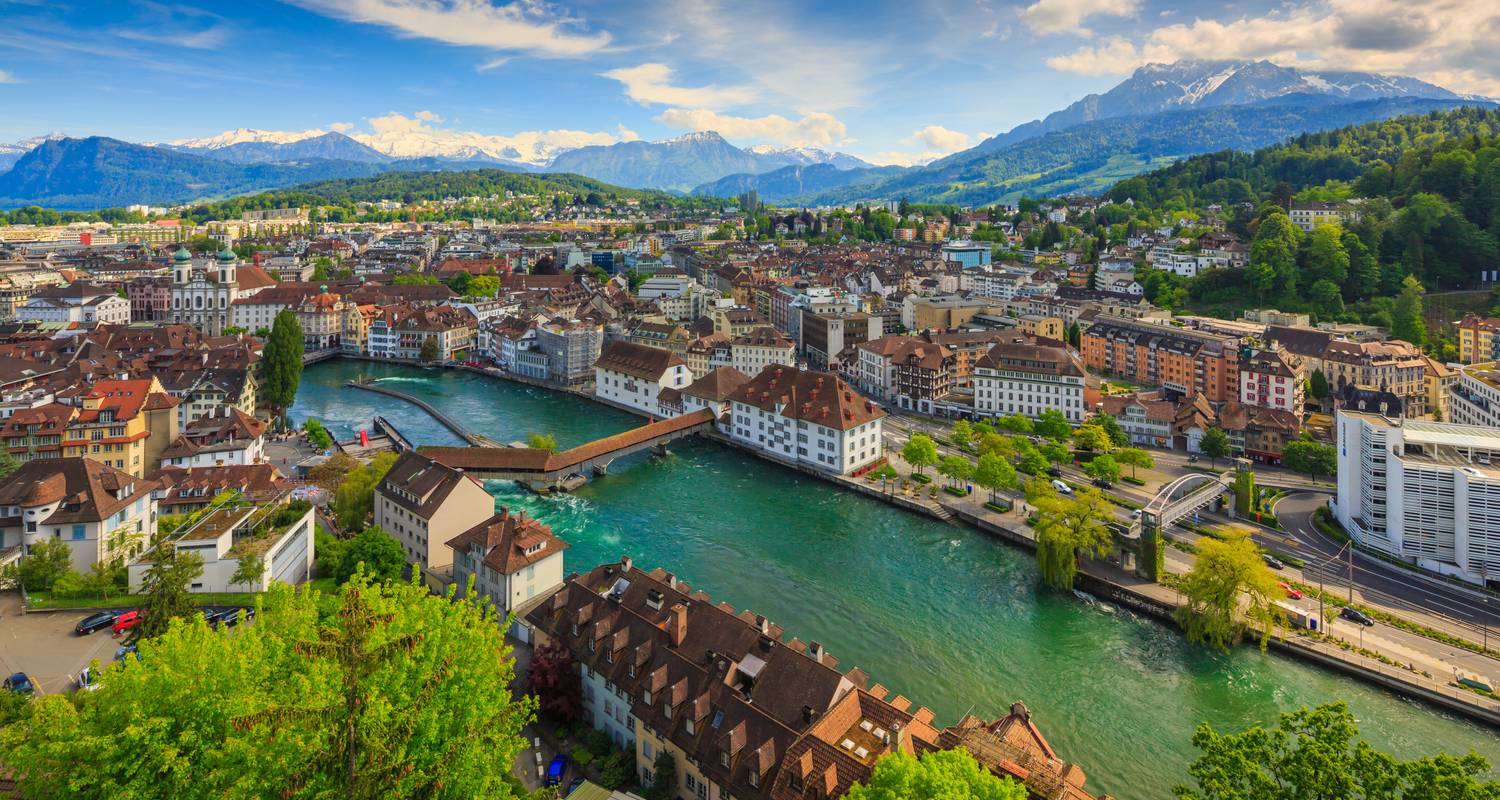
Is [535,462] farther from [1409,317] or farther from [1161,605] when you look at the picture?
[1409,317]

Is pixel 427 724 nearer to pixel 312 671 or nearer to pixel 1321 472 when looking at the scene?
pixel 312 671

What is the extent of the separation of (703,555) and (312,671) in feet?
45.0

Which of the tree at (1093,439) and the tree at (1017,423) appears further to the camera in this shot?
the tree at (1017,423)

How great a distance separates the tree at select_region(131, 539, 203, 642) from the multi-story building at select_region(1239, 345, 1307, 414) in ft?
112

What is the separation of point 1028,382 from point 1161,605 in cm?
1611

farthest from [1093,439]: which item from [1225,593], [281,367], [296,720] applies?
[281,367]

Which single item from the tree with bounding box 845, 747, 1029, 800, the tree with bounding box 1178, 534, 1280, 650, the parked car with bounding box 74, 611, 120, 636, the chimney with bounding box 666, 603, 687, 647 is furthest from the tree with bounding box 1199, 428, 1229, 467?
the parked car with bounding box 74, 611, 120, 636

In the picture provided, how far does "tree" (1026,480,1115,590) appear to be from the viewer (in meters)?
19.2

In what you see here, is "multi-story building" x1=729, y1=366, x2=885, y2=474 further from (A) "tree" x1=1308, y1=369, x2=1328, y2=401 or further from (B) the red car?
(B) the red car

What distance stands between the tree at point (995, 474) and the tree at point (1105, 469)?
2.96 metres

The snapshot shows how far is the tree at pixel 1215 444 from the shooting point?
90.8 feet

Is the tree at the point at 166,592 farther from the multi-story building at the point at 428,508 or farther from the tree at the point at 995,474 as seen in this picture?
the tree at the point at 995,474

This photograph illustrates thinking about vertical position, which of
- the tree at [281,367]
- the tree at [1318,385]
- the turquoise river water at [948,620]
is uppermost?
the tree at [281,367]

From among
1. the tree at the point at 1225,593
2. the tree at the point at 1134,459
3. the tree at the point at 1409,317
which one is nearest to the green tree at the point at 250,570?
the tree at the point at 1225,593
